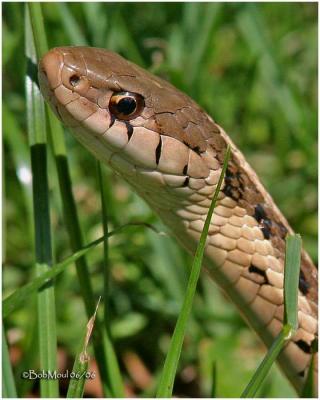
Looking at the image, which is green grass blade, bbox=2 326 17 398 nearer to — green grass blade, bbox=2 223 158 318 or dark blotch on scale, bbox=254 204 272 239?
green grass blade, bbox=2 223 158 318

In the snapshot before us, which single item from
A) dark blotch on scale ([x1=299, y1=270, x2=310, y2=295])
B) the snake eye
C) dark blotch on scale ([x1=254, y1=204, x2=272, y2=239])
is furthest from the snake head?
dark blotch on scale ([x1=299, y1=270, x2=310, y2=295])

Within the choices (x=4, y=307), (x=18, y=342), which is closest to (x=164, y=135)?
(x=4, y=307)

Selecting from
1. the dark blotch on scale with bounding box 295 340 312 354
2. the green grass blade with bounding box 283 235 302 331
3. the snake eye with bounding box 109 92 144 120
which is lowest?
the dark blotch on scale with bounding box 295 340 312 354

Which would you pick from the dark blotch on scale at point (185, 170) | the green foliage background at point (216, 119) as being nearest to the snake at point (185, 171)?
the dark blotch on scale at point (185, 170)

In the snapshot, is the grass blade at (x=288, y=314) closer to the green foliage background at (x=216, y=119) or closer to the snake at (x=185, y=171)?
A: the snake at (x=185, y=171)

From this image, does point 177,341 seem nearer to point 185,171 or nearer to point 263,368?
point 263,368
